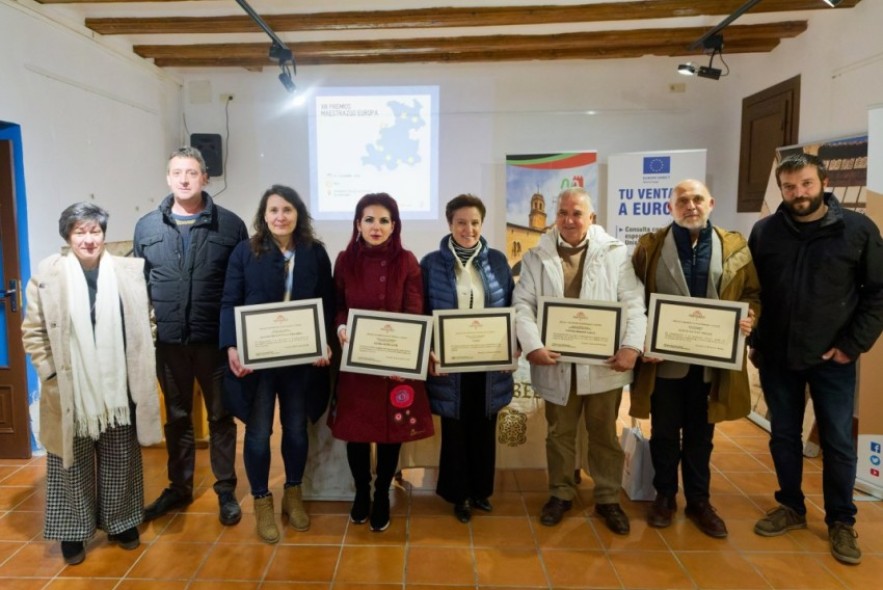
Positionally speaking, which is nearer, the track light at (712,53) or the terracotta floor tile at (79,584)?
the terracotta floor tile at (79,584)

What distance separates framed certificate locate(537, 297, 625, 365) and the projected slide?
2.99 metres

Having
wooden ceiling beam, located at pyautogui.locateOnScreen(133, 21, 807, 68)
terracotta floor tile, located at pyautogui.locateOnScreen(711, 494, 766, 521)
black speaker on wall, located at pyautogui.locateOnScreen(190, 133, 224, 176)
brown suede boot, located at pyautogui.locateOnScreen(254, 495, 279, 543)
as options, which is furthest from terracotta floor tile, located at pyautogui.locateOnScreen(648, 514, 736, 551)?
black speaker on wall, located at pyautogui.locateOnScreen(190, 133, 224, 176)

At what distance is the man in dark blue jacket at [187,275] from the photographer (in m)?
2.38

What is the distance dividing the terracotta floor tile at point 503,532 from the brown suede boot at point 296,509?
75 cm

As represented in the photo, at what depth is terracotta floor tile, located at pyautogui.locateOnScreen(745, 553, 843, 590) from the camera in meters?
2.15

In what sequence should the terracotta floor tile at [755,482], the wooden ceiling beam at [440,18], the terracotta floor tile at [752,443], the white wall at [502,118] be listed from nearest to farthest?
the terracotta floor tile at [755,482] → the terracotta floor tile at [752,443] → the wooden ceiling beam at [440,18] → the white wall at [502,118]

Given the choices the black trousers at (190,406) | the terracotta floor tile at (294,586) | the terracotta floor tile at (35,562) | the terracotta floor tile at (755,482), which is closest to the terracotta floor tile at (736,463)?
the terracotta floor tile at (755,482)

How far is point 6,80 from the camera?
3188mm

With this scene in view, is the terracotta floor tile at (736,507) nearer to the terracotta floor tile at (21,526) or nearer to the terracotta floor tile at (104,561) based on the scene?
the terracotta floor tile at (104,561)

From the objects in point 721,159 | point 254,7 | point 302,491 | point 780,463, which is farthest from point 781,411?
point 254,7

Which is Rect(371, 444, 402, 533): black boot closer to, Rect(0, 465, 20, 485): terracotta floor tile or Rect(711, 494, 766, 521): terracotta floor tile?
Rect(711, 494, 766, 521): terracotta floor tile

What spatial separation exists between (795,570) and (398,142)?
4049mm

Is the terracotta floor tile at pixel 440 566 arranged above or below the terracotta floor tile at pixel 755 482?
below

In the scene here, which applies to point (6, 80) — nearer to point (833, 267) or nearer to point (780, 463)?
point (833, 267)
